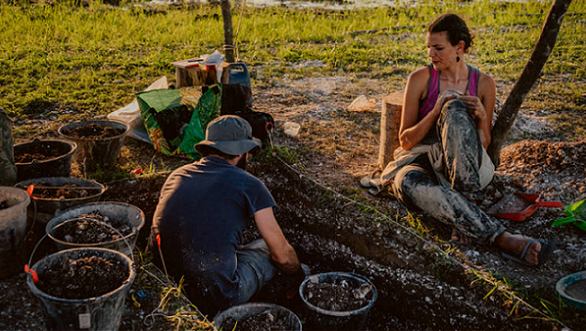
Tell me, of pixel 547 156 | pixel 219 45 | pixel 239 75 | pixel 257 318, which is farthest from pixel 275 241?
pixel 219 45

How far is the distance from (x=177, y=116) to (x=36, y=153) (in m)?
1.25

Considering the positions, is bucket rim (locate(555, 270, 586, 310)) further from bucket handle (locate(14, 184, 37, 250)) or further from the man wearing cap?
bucket handle (locate(14, 184, 37, 250))

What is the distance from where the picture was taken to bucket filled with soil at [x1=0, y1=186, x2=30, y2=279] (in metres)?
2.62

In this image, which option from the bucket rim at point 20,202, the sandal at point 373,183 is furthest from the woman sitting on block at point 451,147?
the bucket rim at point 20,202

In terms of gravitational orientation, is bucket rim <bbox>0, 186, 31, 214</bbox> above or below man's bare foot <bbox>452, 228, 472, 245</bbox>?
above

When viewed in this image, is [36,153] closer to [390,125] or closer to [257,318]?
[257,318]

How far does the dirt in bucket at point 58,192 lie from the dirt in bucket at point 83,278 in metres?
0.93

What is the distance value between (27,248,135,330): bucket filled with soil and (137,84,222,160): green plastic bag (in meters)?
1.98

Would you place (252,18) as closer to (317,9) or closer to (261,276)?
(317,9)

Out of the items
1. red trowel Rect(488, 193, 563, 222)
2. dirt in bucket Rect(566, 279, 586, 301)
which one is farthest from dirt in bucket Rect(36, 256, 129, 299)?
red trowel Rect(488, 193, 563, 222)

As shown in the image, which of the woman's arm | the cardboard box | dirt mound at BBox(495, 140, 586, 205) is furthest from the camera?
the cardboard box

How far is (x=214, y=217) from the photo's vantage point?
279 centimetres

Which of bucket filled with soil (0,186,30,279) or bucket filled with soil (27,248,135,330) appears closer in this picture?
bucket filled with soil (27,248,135,330)

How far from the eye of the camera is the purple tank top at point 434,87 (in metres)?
3.43
